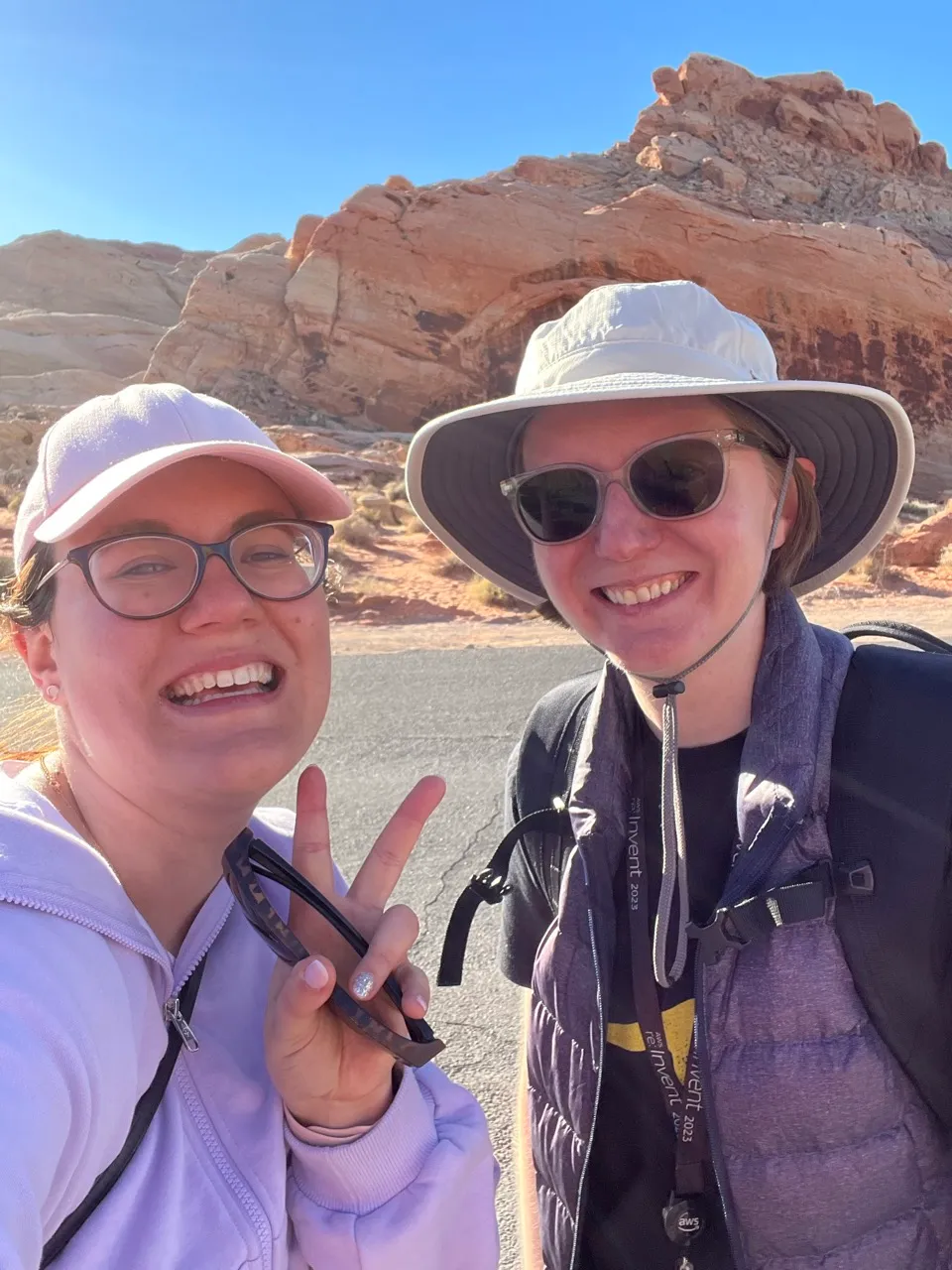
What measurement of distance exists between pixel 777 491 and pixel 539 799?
74cm

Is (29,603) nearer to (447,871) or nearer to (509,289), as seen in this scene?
(447,871)

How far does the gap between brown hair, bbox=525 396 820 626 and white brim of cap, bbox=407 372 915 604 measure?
3 centimetres

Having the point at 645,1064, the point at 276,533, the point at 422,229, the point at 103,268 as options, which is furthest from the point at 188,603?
the point at 103,268

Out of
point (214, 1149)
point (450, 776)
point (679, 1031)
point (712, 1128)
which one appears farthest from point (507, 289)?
point (214, 1149)

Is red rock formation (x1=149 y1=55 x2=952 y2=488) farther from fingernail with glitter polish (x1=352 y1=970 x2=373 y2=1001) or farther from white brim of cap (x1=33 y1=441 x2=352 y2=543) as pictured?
fingernail with glitter polish (x1=352 y1=970 x2=373 y2=1001)

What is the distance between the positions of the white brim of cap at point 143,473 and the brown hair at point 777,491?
56cm

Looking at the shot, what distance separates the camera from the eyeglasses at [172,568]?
1.16 m

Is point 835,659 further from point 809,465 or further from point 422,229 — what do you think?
point 422,229

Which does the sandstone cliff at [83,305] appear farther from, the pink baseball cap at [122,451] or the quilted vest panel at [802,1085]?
the quilted vest panel at [802,1085]

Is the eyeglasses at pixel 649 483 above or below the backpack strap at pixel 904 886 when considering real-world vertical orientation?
above

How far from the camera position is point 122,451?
1226 millimetres

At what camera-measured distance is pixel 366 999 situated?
41.5 inches

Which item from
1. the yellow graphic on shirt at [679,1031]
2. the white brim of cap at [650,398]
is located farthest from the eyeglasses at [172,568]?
the yellow graphic on shirt at [679,1031]

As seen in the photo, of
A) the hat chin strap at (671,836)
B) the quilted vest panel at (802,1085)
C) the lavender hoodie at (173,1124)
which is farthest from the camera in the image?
the hat chin strap at (671,836)
